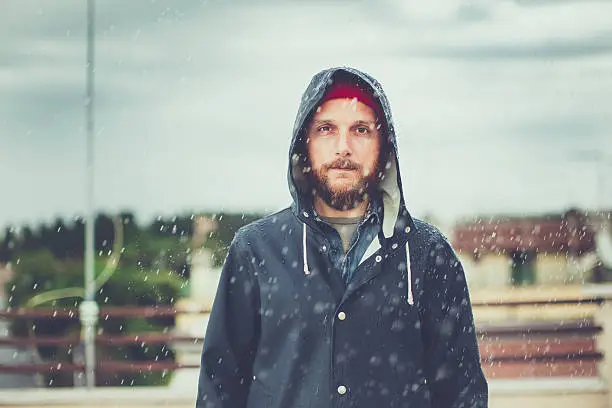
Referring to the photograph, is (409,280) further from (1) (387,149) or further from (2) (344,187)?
(1) (387,149)

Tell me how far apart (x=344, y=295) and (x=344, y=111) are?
564mm

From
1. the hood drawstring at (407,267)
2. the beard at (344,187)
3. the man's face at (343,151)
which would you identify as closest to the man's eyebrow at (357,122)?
the man's face at (343,151)

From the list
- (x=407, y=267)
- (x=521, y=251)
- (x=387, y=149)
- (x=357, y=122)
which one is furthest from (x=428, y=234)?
(x=521, y=251)

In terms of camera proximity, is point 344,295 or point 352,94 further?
point 352,94

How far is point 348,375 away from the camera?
93.9 inches

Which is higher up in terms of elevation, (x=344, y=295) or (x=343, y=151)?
(x=343, y=151)

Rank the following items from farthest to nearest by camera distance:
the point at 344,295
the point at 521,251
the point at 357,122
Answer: the point at 521,251 < the point at 357,122 < the point at 344,295

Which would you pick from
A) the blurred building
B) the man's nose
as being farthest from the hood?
the blurred building

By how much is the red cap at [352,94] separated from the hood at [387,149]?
0.02m

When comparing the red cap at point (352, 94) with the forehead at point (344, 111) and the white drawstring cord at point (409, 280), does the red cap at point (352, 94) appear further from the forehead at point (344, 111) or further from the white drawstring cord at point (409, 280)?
the white drawstring cord at point (409, 280)

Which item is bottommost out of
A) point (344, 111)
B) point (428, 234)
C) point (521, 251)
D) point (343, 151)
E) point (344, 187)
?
point (521, 251)

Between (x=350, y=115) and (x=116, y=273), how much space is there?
20.7 m

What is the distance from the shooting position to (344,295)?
2.43 m

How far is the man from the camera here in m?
2.40
